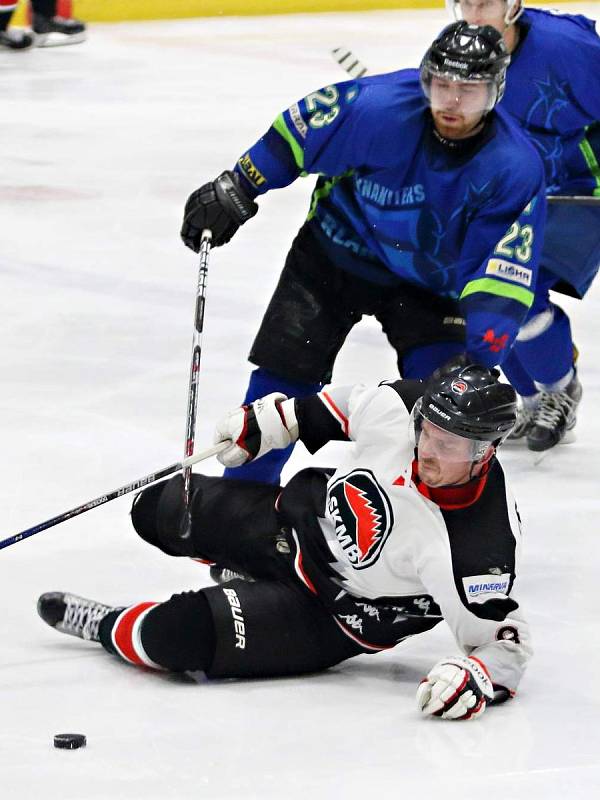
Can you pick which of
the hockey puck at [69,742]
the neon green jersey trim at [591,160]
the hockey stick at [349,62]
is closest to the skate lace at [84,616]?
the hockey puck at [69,742]

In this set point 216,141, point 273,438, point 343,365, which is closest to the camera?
point 273,438

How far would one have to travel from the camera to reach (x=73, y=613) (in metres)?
2.98

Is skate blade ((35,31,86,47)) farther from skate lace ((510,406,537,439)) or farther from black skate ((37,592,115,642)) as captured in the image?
black skate ((37,592,115,642))

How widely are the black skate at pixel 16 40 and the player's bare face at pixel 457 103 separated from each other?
17.4 feet

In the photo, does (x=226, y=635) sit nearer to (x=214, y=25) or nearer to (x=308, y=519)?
(x=308, y=519)

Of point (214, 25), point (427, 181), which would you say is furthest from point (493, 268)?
point (214, 25)

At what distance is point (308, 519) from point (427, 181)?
0.68m

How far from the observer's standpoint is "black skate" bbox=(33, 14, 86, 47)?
8.14 metres

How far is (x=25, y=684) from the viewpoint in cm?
280

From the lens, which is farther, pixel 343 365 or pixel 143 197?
pixel 143 197

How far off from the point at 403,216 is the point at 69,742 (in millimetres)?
1217

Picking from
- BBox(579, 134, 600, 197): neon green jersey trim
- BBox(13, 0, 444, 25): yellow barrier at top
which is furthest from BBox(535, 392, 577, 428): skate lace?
BBox(13, 0, 444, 25): yellow barrier at top

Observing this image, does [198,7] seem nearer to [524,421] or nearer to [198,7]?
[198,7]

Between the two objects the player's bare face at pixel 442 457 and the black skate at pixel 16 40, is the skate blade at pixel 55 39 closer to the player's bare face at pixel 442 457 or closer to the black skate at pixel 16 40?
the black skate at pixel 16 40
